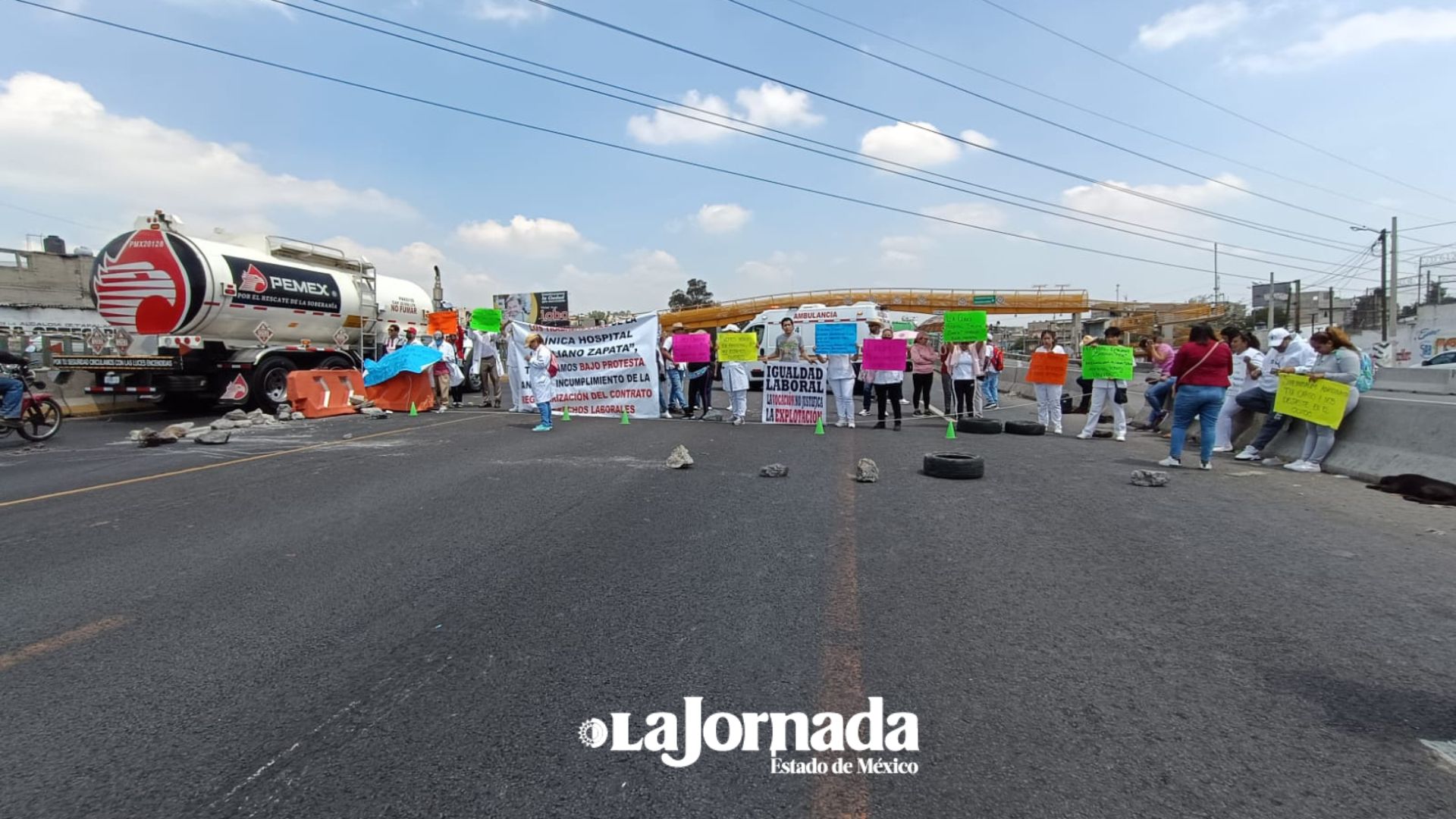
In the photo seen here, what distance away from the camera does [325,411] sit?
578 inches

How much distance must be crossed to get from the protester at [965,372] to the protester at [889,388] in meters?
2.06

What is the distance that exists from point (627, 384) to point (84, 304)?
1754 inches

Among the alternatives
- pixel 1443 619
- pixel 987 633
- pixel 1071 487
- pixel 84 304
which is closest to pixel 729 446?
pixel 1071 487

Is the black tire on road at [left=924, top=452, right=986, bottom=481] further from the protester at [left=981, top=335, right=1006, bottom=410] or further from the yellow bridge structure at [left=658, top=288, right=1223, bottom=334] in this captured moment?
the yellow bridge structure at [left=658, top=288, right=1223, bottom=334]

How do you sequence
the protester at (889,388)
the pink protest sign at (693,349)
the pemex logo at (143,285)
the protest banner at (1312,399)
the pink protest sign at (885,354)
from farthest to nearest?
the pink protest sign at (693,349) → the pemex logo at (143,285) → the protester at (889,388) → the pink protest sign at (885,354) → the protest banner at (1312,399)

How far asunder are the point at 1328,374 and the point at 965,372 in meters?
5.97

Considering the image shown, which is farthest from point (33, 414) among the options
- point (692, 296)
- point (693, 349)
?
point (692, 296)

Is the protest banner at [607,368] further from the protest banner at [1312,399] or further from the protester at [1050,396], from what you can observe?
the protest banner at [1312,399]

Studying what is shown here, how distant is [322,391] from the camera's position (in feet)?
48.6

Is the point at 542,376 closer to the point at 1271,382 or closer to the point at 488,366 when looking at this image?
the point at 488,366

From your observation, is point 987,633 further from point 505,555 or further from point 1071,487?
point 1071,487

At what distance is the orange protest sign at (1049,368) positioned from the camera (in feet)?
41.7

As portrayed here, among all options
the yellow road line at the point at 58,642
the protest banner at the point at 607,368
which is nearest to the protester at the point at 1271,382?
the protest banner at the point at 607,368

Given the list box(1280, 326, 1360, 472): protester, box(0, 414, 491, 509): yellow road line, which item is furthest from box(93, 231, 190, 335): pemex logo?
box(1280, 326, 1360, 472): protester
